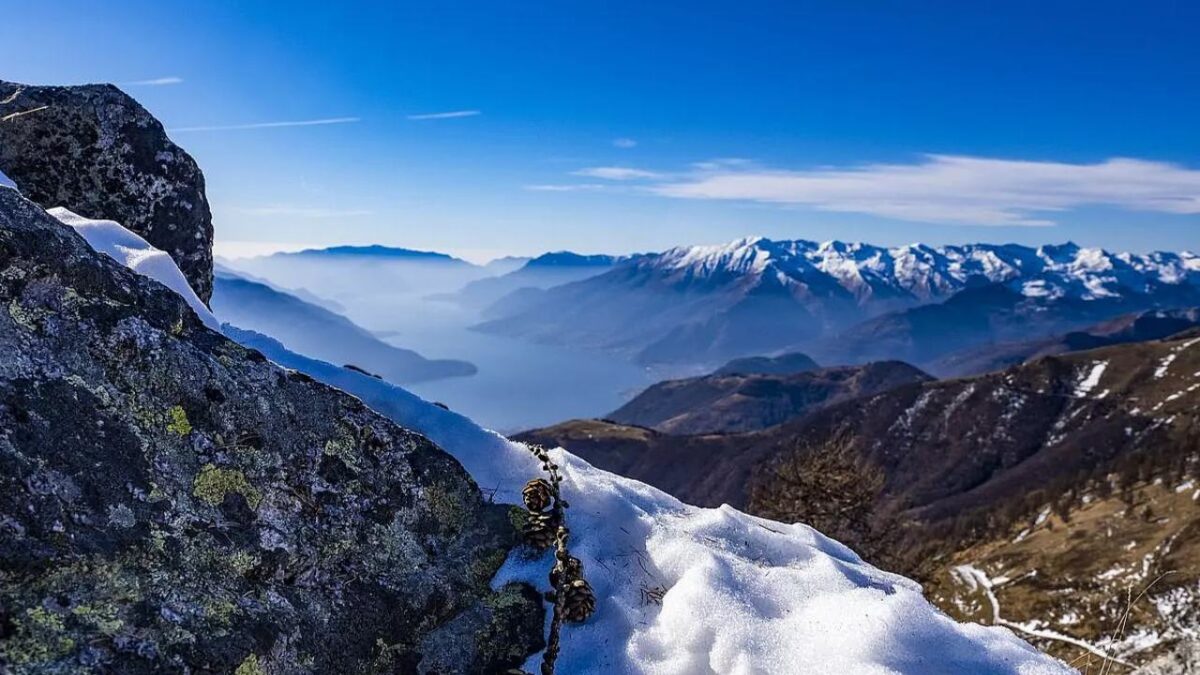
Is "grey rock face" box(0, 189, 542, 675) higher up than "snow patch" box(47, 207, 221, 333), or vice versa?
"snow patch" box(47, 207, 221, 333)

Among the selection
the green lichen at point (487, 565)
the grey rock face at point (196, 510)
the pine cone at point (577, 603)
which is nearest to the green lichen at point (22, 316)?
the grey rock face at point (196, 510)

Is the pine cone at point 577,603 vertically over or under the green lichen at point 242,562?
under

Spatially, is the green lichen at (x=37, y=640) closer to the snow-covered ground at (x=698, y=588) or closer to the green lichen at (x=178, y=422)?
the green lichen at (x=178, y=422)

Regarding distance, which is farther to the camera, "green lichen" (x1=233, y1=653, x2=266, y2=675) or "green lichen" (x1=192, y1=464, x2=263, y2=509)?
"green lichen" (x1=192, y1=464, x2=263, y2=509)

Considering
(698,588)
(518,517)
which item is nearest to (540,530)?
(518,517)

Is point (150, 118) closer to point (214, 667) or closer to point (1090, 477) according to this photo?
point (214, 667)

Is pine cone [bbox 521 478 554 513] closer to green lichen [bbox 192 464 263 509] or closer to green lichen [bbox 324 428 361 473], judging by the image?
green lichen [bbox 324 428 361 473]

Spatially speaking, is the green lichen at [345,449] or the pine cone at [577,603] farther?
the pine cone at [577,603]

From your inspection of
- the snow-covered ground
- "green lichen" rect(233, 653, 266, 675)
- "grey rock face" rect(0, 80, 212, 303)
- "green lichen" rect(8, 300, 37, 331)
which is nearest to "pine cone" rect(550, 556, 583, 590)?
the snow-covered ground
